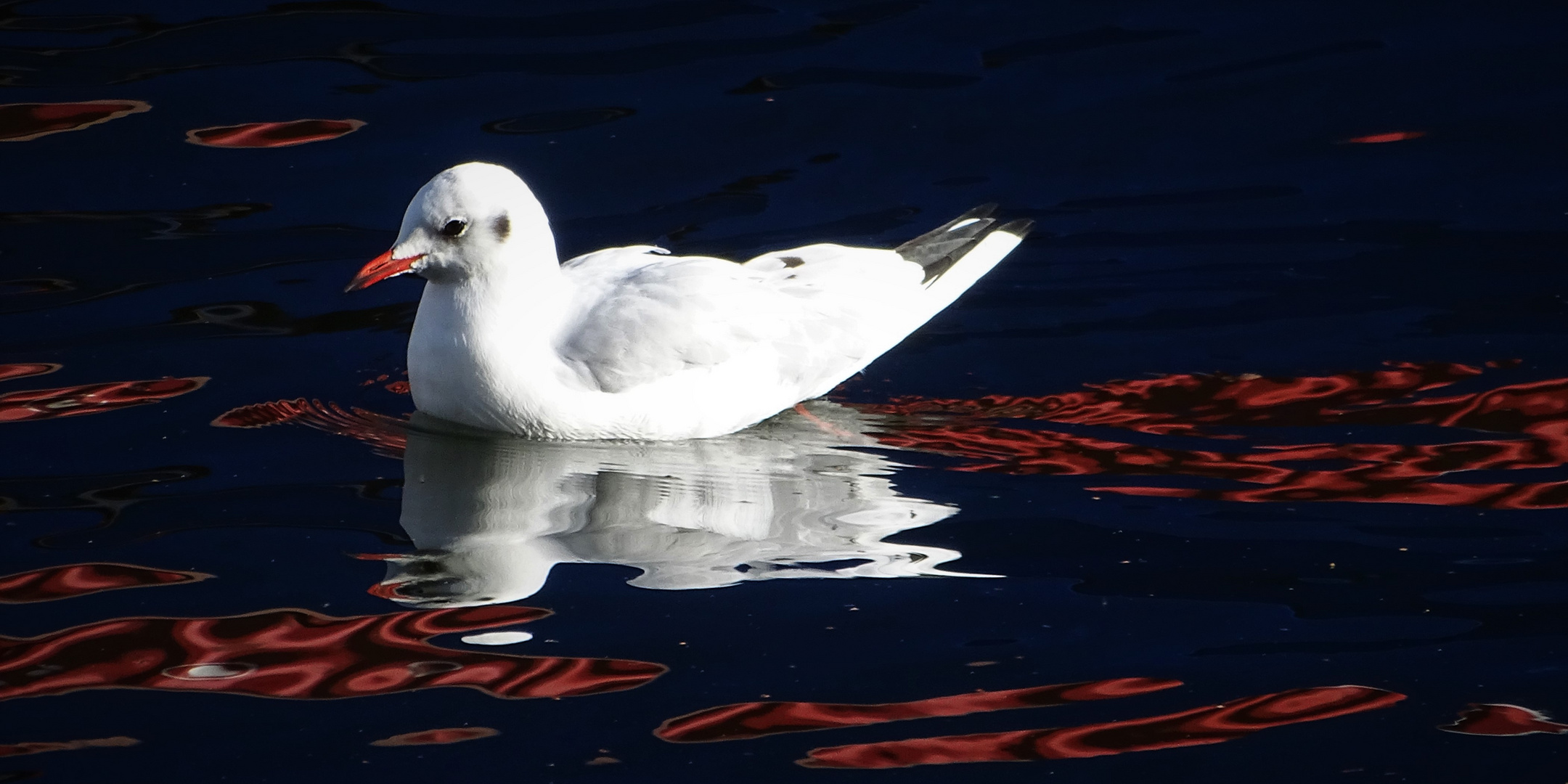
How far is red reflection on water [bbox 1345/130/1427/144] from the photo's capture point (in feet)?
30.2

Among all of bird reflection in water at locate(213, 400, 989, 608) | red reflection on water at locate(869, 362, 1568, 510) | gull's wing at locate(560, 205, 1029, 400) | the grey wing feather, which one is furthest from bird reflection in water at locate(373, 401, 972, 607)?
the grey wing feather

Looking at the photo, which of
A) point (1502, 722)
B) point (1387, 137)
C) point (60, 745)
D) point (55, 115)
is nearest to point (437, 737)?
point (60, 745)

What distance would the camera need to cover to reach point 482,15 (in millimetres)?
10469

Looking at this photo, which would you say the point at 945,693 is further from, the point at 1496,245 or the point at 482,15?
the point at 482,15

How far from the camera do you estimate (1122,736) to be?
4.62 m

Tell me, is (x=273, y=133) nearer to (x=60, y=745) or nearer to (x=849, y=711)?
(x=60, y=745)

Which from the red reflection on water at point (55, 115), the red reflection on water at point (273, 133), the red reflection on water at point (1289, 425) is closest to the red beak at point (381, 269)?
the red reflection on water at point (1289, 425)

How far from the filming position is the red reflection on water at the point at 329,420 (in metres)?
6.44

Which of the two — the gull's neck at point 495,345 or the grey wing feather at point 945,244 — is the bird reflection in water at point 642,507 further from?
the grey wing feather at point 945,244

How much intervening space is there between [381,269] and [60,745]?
2.00 meters

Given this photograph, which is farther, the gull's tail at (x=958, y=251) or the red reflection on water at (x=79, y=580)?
the gull's tail at (x=958, y=251)

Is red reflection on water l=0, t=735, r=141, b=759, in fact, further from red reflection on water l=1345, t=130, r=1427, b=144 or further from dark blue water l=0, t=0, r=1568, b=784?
red reflection on water l=1345, t=130, r=1427, b=144

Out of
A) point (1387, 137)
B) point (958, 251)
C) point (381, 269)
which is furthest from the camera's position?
point (1387, 137)

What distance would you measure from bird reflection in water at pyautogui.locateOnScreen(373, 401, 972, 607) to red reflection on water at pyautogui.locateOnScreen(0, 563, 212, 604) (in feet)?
2.30
